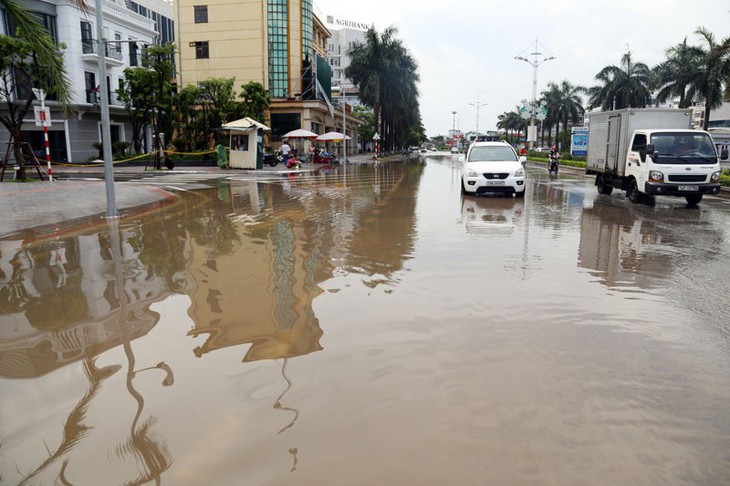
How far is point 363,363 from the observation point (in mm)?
4691

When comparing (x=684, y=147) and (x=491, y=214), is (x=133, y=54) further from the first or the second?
(x=684, y=147)

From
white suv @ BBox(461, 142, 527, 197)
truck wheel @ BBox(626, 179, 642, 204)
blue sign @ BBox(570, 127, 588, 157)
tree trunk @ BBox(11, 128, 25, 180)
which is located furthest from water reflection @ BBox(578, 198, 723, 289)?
blue sign @ BBox(570, 127, 588, 157)

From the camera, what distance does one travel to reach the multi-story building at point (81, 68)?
3647 cm

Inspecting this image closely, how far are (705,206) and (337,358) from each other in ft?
53.0

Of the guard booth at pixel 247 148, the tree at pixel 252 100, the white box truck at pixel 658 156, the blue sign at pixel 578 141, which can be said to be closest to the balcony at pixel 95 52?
the tree at pixel 252 100

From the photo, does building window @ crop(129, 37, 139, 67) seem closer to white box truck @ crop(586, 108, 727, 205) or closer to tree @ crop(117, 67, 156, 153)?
tree @ crop(117, 67, 156, 153)

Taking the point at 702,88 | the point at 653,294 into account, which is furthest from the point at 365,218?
the point at 702,88

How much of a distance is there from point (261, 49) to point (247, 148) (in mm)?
18637

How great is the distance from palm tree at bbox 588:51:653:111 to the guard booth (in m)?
40.1

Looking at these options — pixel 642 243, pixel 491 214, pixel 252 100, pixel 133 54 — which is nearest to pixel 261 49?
pixel 252 100

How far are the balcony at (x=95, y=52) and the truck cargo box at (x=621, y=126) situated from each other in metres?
30.6

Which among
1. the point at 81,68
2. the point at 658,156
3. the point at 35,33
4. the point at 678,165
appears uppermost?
the point at 81,68

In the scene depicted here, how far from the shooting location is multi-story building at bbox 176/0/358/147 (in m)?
50.1

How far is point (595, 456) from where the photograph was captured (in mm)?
3367
